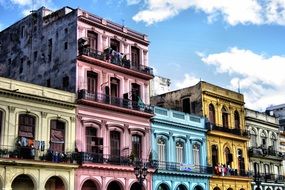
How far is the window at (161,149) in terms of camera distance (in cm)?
3608

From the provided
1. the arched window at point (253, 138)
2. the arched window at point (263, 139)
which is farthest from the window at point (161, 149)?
the arched window at point (263, 139)

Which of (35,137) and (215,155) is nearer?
(35,137)

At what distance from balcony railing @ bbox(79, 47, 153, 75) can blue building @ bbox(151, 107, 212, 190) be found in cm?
325

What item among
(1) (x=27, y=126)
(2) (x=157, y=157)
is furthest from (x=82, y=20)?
(2) (x=157, y=157)

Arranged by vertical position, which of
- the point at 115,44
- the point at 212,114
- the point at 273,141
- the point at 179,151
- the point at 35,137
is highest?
the point at 115,44

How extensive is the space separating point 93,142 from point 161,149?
23.3 feet

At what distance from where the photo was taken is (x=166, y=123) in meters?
36.8

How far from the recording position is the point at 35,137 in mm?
28141

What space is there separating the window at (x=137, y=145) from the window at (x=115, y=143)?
4.85 ft

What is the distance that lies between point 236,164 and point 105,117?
1667cm

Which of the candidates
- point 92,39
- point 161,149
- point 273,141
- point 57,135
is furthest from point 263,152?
point 57,135

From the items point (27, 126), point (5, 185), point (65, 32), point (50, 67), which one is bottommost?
point (5, 185)

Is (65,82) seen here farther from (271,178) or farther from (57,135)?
(271,178)

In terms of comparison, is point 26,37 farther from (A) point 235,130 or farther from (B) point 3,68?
(A) point 235,130
